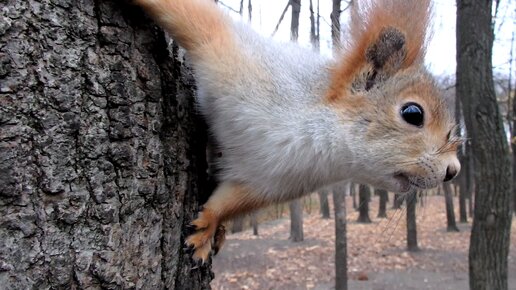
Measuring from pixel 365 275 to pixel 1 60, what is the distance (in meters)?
10.9

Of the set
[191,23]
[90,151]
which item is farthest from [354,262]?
[90,151]

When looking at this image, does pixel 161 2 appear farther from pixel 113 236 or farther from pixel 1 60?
pixel 113 236

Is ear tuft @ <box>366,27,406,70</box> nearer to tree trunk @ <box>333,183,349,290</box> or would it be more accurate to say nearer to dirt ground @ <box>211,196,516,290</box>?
dirt ground @ <box>211,196,516,290</box>

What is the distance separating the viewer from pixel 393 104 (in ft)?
7.60

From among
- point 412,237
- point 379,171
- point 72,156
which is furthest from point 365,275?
point 72,156

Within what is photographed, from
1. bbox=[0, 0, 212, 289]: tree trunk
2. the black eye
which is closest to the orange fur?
the black eye

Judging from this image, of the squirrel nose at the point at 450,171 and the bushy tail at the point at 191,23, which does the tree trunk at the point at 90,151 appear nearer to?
the bushy tail at the point at 191,23

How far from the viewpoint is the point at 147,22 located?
206 centimetres

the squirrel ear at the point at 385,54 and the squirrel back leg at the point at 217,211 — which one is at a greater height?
the squirrel ear at the point at 385,54

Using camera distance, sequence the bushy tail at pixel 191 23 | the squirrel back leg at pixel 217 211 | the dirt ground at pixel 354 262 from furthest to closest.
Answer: the dirt ground at pixel 354 262
the squirrel back leg at pixel 217 211
the bushy tail at pixel 191 23

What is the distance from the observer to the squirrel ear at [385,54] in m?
2.30

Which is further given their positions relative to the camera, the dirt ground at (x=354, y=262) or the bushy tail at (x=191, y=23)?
the dirt ground at (x=354, y=262)

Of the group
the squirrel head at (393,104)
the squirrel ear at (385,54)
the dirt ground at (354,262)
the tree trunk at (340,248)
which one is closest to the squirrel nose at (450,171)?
the squirrel head at (393,104)

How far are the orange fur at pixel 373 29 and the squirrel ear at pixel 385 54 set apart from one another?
19 millimetres
